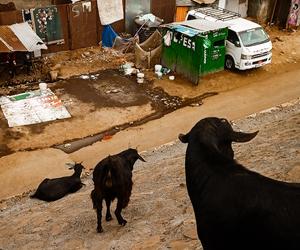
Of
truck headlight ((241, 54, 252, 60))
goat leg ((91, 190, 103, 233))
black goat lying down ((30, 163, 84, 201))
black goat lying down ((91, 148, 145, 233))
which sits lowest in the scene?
black goat lying down ((30, 163, 84, 201))

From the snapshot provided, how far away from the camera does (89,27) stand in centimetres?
2084

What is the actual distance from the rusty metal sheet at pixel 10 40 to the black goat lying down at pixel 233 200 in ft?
40.1

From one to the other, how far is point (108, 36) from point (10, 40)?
4.96m

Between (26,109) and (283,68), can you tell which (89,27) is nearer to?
(26,109)

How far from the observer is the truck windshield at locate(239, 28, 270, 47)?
62.2 ft

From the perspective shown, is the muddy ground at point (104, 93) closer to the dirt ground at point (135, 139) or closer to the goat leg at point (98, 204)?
the dirt ground at point (135, 139)

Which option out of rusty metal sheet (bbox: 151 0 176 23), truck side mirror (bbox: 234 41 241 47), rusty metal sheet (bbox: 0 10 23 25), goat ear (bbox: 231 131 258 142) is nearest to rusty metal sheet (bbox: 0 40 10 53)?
rusty metal sheet (bbox: 0 10 23 25)

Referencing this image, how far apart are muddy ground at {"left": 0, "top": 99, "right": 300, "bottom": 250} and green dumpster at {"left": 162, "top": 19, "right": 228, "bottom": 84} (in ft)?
17.9

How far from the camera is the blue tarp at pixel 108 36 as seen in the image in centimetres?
2105

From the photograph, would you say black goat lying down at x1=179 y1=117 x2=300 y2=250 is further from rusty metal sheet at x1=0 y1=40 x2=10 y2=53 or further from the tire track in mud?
rusty metal sheet at x1=0 y1=40 x2=10 y2=53

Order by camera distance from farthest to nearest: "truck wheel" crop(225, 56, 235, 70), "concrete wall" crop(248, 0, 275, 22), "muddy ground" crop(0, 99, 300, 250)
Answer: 1. "concrete wall" crop(248, 0, 275, 22)
2. "truck wheel" crop(225, 56, 235, 70)
3. "muddy ground" crop(0, 99, 300, 250)

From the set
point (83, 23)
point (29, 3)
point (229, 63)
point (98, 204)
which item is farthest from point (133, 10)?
point (98, 204)

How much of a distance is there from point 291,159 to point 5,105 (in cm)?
1033

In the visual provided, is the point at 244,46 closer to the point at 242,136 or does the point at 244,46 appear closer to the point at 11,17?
the point at 11,17
